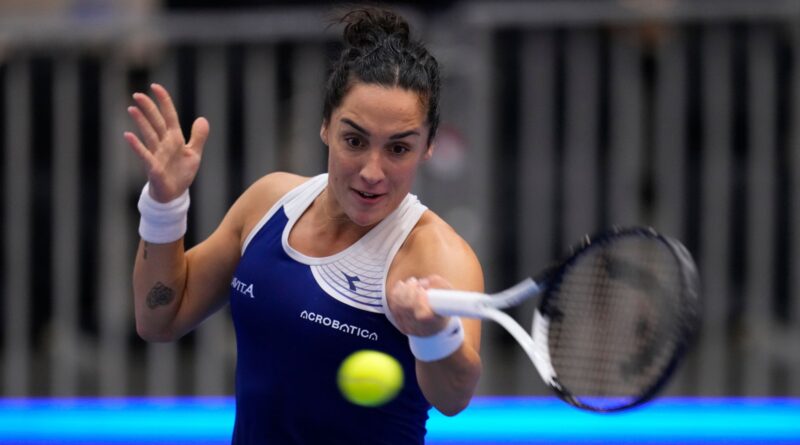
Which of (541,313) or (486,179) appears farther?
(486,179)

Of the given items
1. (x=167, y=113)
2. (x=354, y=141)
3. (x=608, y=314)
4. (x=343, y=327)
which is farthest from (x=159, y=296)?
(x=608, y=314)

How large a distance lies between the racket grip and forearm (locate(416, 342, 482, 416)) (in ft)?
0.34

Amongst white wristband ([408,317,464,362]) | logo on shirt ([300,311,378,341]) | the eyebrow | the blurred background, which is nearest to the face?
the eyebrow

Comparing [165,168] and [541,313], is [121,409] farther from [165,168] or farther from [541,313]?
[541,313]

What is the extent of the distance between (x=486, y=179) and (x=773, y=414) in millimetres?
1725

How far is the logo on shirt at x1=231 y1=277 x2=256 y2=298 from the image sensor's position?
2.90 meters

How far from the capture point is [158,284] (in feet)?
10.0

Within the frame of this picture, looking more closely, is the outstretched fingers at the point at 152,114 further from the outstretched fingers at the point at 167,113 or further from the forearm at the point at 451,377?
the forearm at the point at 451,377

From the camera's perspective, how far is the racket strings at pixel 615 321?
2.50m

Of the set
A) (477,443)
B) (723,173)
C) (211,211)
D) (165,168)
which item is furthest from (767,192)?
(165,168)

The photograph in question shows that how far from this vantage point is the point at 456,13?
18.1ft

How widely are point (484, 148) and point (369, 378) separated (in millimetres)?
2917

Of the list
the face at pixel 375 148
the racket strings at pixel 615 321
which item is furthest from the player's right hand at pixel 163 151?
the racket strings at pixel 615 321

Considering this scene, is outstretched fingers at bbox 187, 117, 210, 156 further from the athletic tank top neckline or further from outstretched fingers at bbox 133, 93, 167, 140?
the athletic tank top neckline
